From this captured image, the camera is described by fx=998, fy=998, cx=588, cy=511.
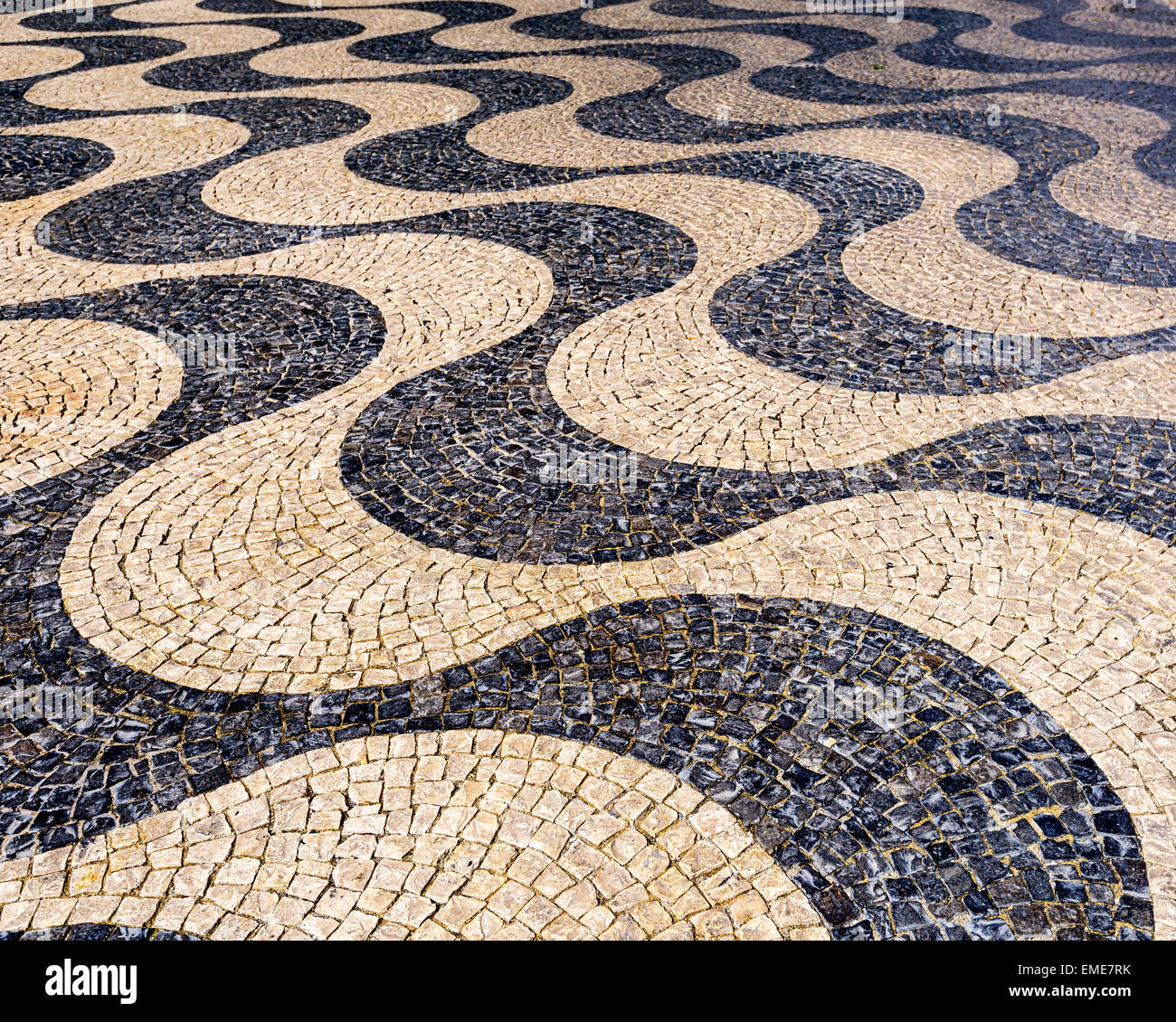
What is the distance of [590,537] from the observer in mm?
5703

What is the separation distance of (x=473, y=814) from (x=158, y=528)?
2.88 meters

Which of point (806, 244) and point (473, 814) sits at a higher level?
point (806, 244)

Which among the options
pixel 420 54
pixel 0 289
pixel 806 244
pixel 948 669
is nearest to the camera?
pixel 948 669

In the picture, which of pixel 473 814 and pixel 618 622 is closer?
pixel 473 814

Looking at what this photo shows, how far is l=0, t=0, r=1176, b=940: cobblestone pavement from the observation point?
3.97 meters

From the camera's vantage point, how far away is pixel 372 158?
37.4ft

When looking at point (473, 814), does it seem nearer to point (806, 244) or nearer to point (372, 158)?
point (806, 244)

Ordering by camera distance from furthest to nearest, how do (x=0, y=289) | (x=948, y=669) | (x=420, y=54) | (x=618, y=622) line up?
(x=420, y=54), (x=0, y=289), (x=618, y=622), (x=948, y=669)

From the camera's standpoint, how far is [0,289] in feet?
28.2

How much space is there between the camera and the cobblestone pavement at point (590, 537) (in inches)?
156

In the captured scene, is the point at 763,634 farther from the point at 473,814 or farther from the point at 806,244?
the point at 806,244
